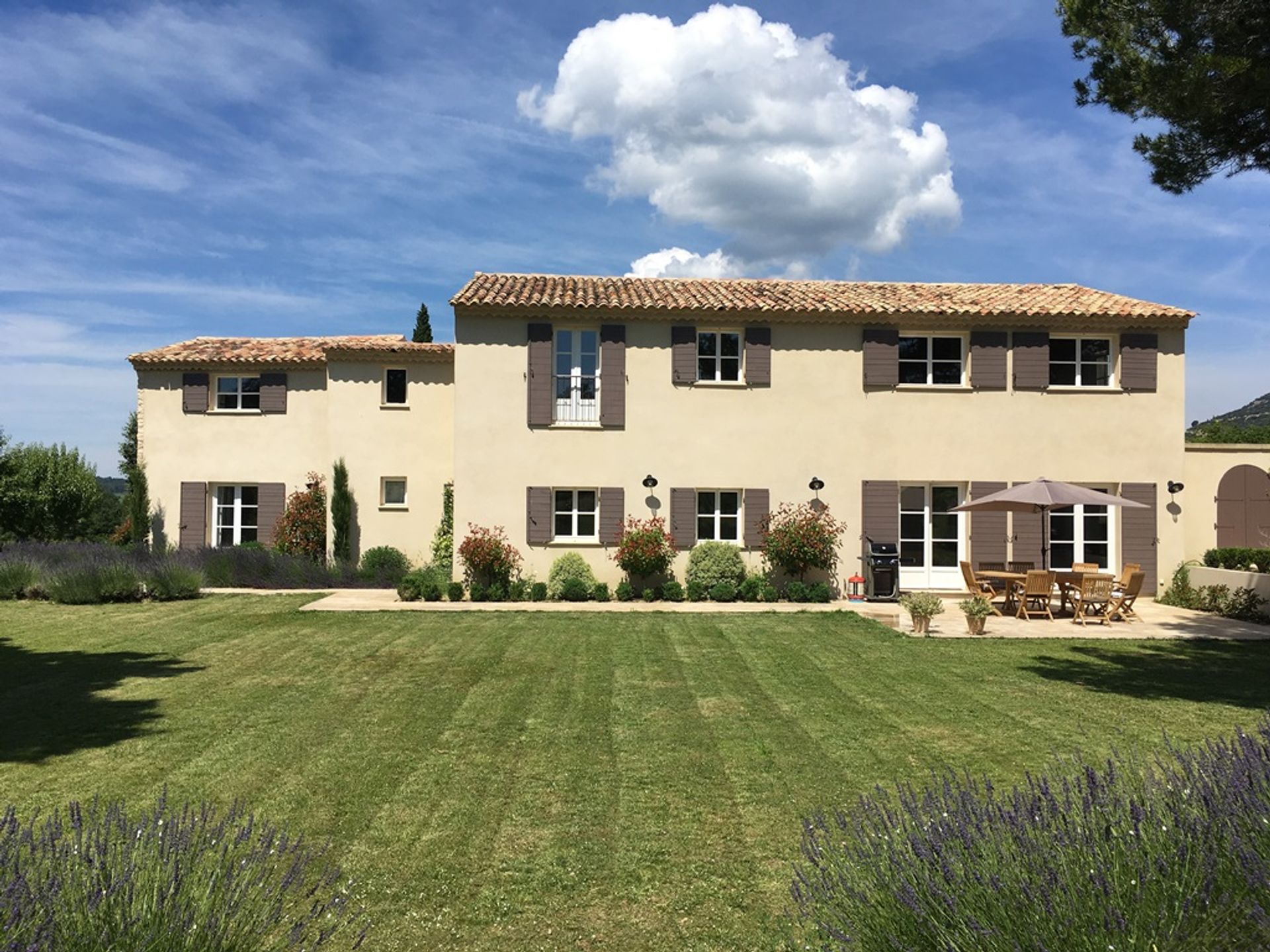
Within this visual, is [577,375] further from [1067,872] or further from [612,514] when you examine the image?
[1067,872]

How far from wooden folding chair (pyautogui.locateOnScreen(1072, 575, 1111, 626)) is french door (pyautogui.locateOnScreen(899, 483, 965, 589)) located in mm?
3423

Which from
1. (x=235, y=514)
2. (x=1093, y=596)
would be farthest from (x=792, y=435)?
(x=235, y=514)

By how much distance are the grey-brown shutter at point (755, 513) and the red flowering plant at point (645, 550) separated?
1.62 meters

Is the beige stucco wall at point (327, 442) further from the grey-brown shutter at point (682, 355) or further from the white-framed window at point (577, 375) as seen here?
the grey-brown shutter at point (682, 355)

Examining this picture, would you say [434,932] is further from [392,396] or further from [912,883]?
[392,396]

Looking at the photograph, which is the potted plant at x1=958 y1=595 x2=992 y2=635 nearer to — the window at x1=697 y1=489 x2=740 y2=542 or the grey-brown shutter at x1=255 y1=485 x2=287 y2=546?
the window at x1=697 y1=489 x2=740 y2=542

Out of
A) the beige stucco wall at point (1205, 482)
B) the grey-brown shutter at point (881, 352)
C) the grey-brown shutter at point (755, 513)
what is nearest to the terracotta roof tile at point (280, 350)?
the grey-brown shutter at point (755, 513)

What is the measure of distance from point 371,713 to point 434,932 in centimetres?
434

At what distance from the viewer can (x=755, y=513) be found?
17141 mm

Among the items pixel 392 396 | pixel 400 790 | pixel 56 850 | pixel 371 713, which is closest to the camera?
pixel 56 850

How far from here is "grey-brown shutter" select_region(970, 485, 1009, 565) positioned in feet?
56.4

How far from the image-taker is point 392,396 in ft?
67.8

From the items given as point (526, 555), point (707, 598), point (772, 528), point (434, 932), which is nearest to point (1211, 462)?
point (772, 528)

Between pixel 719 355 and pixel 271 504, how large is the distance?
478 inches
